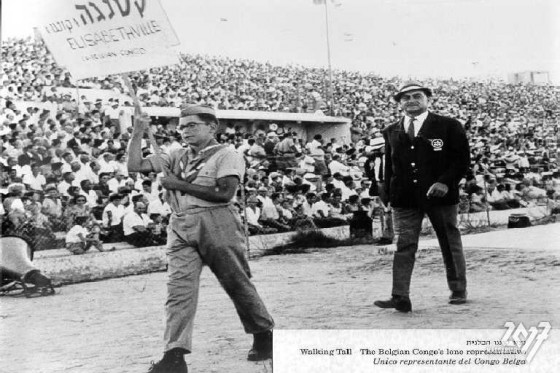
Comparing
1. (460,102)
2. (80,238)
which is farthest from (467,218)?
(80,238)

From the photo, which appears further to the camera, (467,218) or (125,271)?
(467,218)

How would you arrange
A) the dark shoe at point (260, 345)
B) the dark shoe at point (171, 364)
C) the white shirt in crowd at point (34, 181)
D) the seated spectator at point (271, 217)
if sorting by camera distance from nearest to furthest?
the dark shoe at point (171, 364)
the dark shoe at point (260, 345)
the white shirt in crowd at point (34, 181)
the seated spectator at point (271, 217)

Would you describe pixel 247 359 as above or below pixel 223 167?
below

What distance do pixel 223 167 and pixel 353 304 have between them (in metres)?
1.34

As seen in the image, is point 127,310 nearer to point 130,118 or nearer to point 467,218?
point 467,218

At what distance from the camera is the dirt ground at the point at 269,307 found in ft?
11.2

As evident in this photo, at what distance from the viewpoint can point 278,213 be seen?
22.3ft

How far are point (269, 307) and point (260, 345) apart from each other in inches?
33.6

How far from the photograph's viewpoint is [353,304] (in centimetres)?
404

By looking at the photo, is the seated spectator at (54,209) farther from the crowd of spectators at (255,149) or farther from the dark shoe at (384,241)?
the dark shoe at (384,241)

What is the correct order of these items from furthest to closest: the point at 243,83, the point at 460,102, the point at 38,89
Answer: the point at 243,83 → the point at 460,102 → the point at 38,89

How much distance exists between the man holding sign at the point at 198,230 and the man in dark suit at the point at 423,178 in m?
0.97

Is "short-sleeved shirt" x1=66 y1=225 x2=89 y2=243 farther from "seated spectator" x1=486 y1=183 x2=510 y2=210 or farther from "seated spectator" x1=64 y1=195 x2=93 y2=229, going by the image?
"seated spectator" x1=486 y1=183 x2=510 y2=210

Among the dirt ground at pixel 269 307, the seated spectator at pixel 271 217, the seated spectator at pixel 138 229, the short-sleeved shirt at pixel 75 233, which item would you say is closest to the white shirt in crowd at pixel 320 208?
the seated spectator at pixel 271 217
